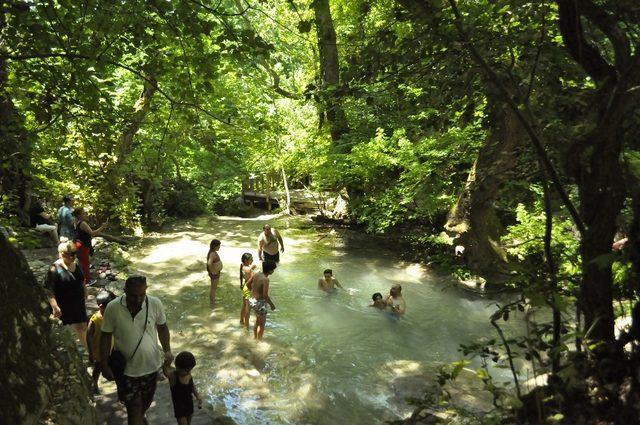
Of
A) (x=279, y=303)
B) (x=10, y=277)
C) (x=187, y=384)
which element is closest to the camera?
(x=10, y=277)

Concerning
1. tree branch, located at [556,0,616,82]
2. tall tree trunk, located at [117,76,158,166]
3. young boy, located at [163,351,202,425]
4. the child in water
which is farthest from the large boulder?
the child in water

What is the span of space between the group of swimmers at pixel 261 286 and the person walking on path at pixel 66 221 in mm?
2580

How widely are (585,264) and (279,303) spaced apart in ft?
28.3

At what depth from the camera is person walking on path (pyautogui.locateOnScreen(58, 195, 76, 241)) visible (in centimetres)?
806

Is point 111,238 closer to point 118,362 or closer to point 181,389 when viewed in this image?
point 181,389

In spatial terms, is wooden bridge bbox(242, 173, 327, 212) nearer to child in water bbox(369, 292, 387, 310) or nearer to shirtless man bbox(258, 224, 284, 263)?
shirtless man bbox(258, 224, 284, 263)

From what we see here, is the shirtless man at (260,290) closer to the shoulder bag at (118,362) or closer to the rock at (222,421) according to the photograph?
the rock at (222,421)

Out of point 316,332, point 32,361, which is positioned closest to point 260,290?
point 316,332

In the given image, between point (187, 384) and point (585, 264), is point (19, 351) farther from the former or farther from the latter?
point (585, 264)

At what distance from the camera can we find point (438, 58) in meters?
3.62

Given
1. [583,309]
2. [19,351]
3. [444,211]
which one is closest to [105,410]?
[19,351]

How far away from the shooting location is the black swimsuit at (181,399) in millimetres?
4562

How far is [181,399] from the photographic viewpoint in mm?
4566

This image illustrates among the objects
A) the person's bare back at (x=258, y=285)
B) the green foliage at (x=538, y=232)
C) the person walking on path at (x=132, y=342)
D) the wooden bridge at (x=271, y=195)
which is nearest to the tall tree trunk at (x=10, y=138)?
the person walking on path at (x=132, y=342)
